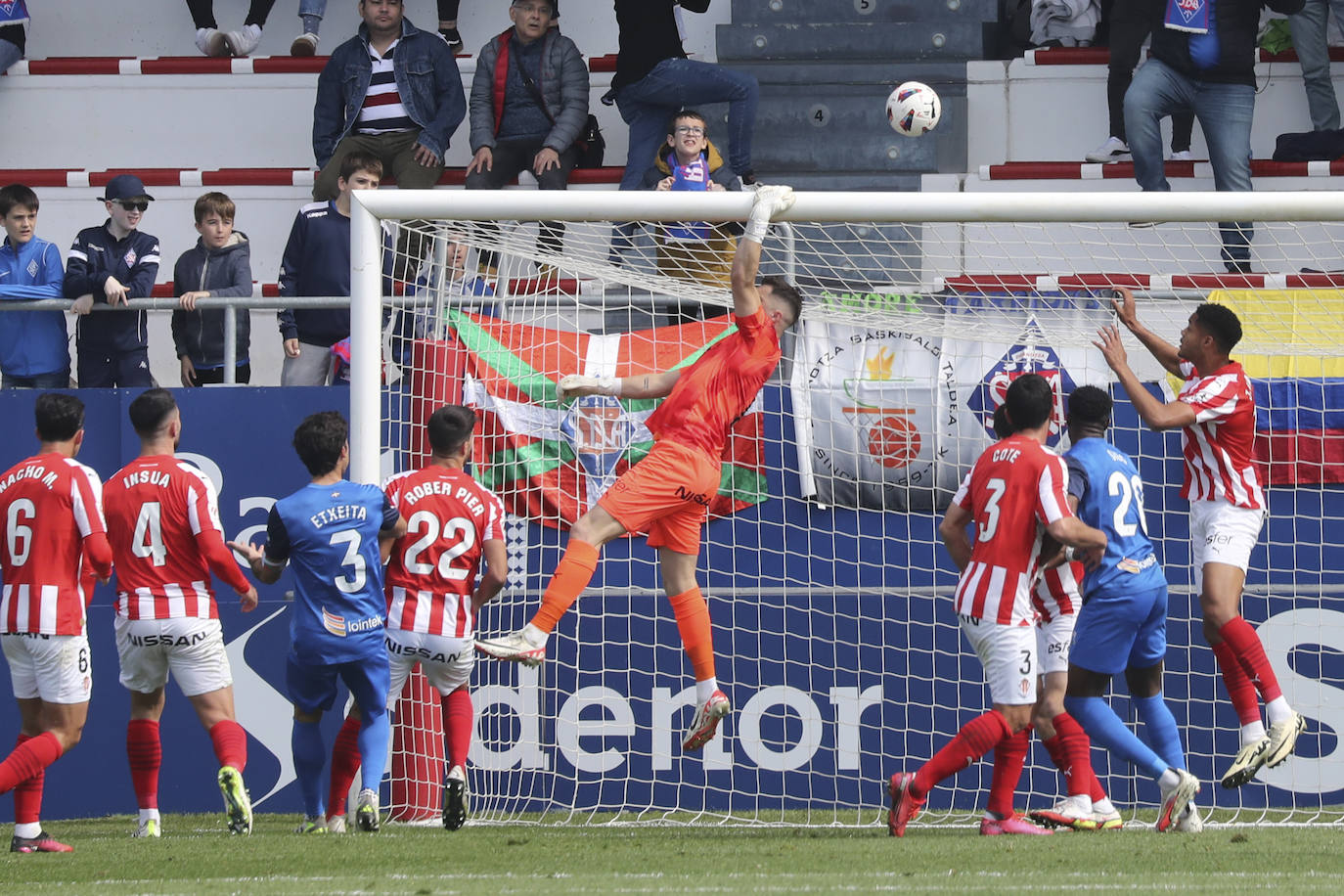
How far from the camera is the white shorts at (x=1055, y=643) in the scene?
6043 mm

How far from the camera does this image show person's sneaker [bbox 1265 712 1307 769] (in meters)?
6.21

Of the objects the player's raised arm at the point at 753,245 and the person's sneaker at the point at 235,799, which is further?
the player's raised arm at the point at 753,245

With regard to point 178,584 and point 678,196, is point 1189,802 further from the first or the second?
point 178,584

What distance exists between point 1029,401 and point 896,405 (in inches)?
75.7

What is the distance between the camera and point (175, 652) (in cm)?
612

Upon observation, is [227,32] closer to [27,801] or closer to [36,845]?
[27,801]

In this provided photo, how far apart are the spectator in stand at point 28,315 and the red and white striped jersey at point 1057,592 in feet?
17.1

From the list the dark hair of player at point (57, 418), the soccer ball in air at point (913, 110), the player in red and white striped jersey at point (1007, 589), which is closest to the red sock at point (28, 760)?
the dark hair of player at point (57, 418)

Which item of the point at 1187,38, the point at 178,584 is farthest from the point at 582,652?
the point at 1187,38

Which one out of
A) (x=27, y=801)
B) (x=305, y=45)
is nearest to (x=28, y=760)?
(x=27, y=801)

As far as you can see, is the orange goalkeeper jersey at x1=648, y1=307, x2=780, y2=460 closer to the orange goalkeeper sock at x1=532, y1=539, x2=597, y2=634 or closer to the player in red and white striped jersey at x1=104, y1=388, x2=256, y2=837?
the orange goalkeeper sock at x1=532, y1=539, x2=597, y2=634

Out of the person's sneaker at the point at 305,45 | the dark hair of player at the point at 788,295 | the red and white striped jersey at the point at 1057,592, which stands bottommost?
the red and white striped jersey at the point at 1057,592

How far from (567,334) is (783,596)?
5.45 ft

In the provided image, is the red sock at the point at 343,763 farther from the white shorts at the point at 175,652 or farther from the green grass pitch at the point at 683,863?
the white shorts at the point at 175,652
